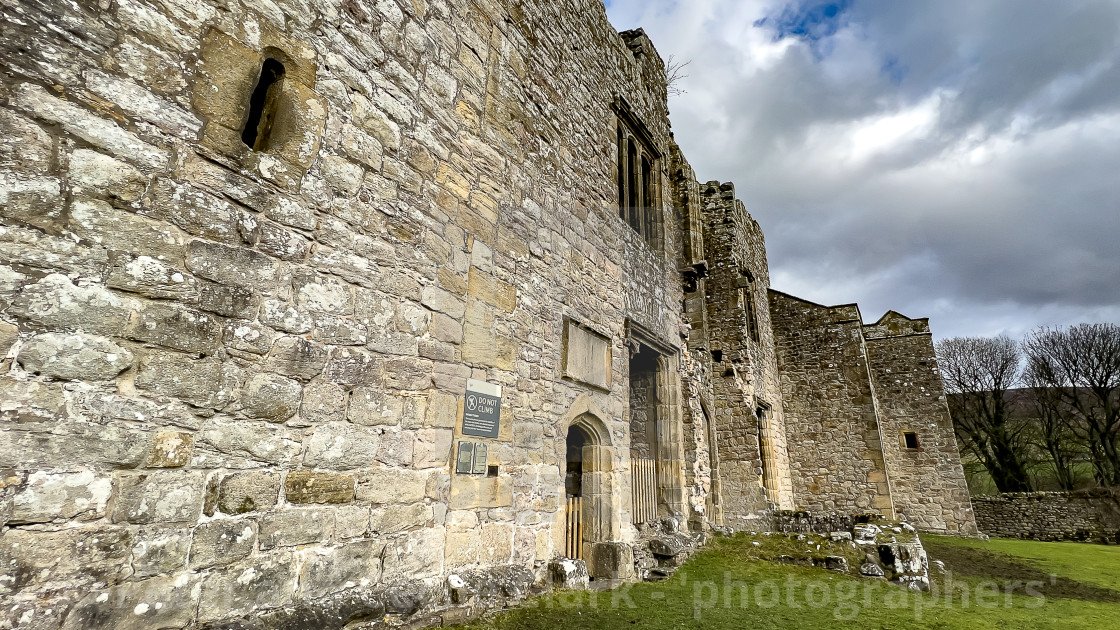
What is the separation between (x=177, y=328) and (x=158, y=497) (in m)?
0.85

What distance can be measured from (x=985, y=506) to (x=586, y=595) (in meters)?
20.7

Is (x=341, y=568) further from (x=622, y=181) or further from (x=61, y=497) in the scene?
(x=622, y=181)

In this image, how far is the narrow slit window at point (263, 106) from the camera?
10.8 feet

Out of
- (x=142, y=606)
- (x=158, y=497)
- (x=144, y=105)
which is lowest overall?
(x=142, y=606)

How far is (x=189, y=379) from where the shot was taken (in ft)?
8.76

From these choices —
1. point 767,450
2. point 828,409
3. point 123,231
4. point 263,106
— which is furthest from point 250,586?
point 828,409

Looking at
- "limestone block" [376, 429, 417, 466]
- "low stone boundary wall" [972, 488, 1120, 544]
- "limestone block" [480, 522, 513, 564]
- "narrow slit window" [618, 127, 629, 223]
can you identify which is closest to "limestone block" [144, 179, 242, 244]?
"limestone block" [376, 429, 417, 466]

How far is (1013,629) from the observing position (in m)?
4.84

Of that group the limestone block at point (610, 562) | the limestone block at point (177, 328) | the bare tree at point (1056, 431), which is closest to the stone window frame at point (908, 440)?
the bare tree at point (1056, 431)

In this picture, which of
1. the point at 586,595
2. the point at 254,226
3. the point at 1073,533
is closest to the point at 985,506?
the point at 1073,533

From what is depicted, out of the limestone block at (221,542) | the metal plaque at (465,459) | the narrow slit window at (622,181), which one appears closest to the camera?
the limestone block at (221,542)

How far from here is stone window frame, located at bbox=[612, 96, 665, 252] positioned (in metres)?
9.15

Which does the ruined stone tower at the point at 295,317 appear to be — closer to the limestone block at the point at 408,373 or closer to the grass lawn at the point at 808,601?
the limestone block at the point at 408,373

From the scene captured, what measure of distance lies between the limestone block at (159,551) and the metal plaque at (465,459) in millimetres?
1983
